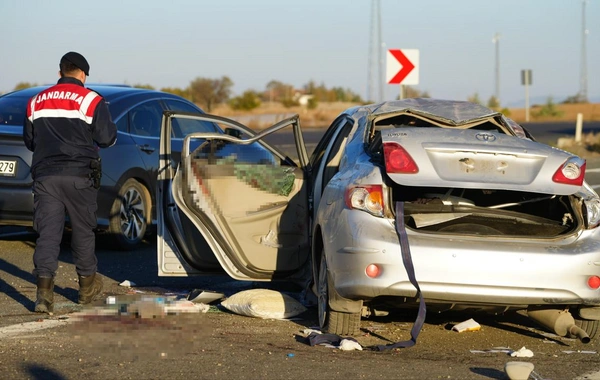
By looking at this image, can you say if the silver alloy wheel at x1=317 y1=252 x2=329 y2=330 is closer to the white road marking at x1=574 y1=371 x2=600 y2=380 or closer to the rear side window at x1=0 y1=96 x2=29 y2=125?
the white road marking at x1=574 y1=371 x2=600 y2=380

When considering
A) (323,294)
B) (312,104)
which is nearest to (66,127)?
(323,294)

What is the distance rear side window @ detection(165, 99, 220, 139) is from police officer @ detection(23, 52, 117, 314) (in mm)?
3525

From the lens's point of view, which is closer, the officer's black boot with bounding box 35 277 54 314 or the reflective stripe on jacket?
the officer's black boot with bounding box 35 277 54 314

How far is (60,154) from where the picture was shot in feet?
23.8

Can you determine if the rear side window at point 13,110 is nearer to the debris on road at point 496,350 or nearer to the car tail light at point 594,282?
the debris on road at point 496,350

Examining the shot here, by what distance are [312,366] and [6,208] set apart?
5.16 metres

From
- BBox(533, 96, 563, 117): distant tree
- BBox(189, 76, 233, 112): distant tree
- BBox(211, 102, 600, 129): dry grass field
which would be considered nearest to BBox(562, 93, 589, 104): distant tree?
BBox(211, 102, 600, 129): dry grass field

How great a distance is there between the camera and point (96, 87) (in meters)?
11.2

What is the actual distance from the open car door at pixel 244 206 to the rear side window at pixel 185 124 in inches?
137

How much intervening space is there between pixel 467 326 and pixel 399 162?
145cm

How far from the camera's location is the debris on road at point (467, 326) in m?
6.84

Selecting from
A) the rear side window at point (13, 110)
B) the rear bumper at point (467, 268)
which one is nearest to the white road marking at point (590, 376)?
the rear bumper at point (467, 268)

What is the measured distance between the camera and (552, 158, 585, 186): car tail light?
6160 millimetres

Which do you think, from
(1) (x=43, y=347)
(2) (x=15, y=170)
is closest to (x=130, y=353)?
(1) (x=43, y=347)
